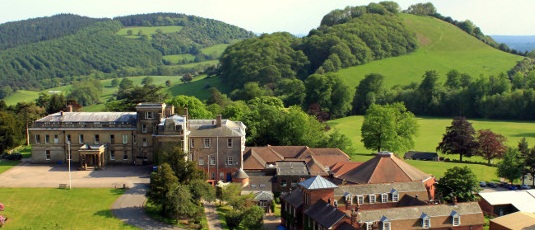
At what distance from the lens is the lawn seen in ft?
169

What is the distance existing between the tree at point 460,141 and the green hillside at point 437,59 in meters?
53.4

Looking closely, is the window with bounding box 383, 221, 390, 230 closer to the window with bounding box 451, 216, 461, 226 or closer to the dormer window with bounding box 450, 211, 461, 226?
the dormer window with bounding box 450, 211, 461, 226

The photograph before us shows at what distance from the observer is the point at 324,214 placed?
48.8 metres

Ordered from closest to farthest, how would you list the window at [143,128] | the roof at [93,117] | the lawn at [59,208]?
the lawn at [59,208] < the window at [143,128] < the roof at [93,117]

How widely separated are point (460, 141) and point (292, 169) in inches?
1249

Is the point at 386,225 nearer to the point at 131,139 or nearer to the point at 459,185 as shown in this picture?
the point at 459,185

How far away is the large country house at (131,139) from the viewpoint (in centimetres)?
6856

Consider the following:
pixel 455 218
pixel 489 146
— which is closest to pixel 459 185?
pixel 455 218

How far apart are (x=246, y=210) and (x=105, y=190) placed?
1649 cm

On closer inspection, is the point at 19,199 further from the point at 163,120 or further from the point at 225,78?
the point at 225,78

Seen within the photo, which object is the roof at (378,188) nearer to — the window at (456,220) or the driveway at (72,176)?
the window at (456,220)

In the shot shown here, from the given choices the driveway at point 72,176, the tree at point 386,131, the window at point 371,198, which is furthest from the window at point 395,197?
the tree at point 386,131

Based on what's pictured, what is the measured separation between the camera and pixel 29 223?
50969mm

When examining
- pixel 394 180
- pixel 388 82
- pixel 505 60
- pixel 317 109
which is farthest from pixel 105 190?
pixel 505 60
